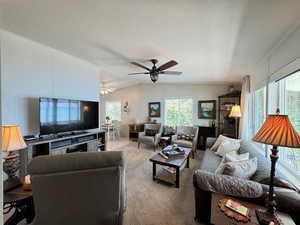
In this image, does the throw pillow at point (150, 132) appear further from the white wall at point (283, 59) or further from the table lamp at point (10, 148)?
the table lamp at point (10, 148)

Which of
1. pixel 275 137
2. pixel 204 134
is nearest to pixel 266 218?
pixel 275 137

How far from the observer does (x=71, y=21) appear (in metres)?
1.99

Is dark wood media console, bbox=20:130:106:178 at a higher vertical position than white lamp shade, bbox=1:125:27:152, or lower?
lower

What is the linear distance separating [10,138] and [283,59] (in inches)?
135

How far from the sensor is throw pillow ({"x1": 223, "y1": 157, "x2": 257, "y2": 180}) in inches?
67.7

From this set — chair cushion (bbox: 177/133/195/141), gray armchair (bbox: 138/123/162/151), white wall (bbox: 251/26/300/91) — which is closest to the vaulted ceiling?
white wall (bbox: 251/26/300/91)

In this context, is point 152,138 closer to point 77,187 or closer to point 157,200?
point 157,200

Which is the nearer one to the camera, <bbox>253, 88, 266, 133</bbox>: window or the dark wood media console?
the dark wood media console

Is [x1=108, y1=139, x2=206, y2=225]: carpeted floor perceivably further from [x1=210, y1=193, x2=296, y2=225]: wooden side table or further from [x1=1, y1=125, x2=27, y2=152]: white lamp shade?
[x1=1, y1=125, x2=27, y2=152]: white lamp shade

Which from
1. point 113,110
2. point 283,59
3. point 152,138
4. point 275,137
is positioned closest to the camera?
point 275,137

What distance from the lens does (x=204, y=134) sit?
5.10 m

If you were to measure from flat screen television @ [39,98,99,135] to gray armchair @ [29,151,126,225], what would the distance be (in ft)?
6.70

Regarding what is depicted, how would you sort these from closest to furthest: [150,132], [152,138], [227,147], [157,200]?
[157,200] → [227,147] → [152,138] → [150,132]

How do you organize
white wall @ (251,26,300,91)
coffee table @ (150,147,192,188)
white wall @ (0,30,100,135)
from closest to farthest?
white wall @ (251,26,300,91), white wall @ (0,30,100,135), coffee table @ (150,147,192,188)
